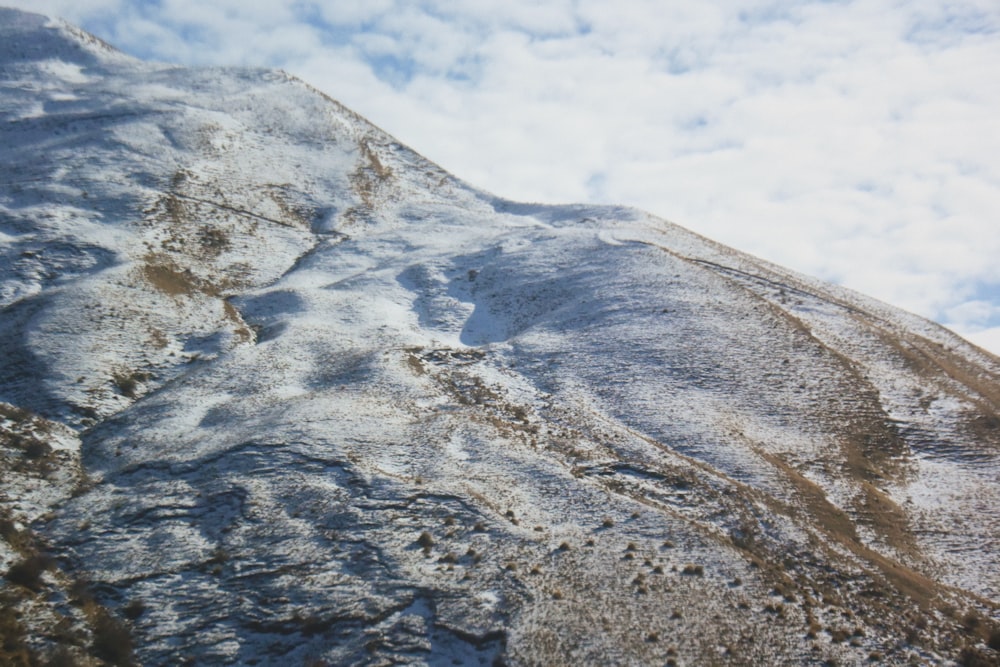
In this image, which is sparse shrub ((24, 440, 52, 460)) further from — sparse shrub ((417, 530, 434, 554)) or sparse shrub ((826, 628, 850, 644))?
sparse shrub ((826, 628, 850, 644))

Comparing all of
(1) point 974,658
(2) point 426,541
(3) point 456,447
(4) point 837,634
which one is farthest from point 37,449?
(1) point 974,658

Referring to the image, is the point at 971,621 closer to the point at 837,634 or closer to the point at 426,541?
the point at 837,634

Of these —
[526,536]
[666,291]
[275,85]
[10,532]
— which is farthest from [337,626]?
[275,85]

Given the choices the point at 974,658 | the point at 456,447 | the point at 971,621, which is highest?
the point at 456,447

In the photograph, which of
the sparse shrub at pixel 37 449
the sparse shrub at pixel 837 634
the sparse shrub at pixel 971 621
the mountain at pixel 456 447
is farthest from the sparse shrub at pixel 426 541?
the sparse shrub at pixel 37 449

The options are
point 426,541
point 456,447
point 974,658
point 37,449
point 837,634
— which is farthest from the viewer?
point 456,447

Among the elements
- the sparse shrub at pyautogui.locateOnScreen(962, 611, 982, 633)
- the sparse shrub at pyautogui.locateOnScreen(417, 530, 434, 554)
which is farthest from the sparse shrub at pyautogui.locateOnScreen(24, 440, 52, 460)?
the sparse shrub at pyautogui.locateOnScreen(962, 611, 982, 633)

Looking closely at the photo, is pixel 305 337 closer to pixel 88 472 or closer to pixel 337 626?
pixel 88 472

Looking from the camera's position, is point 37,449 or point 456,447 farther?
point 456,447

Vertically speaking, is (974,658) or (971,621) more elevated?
(971,621)
